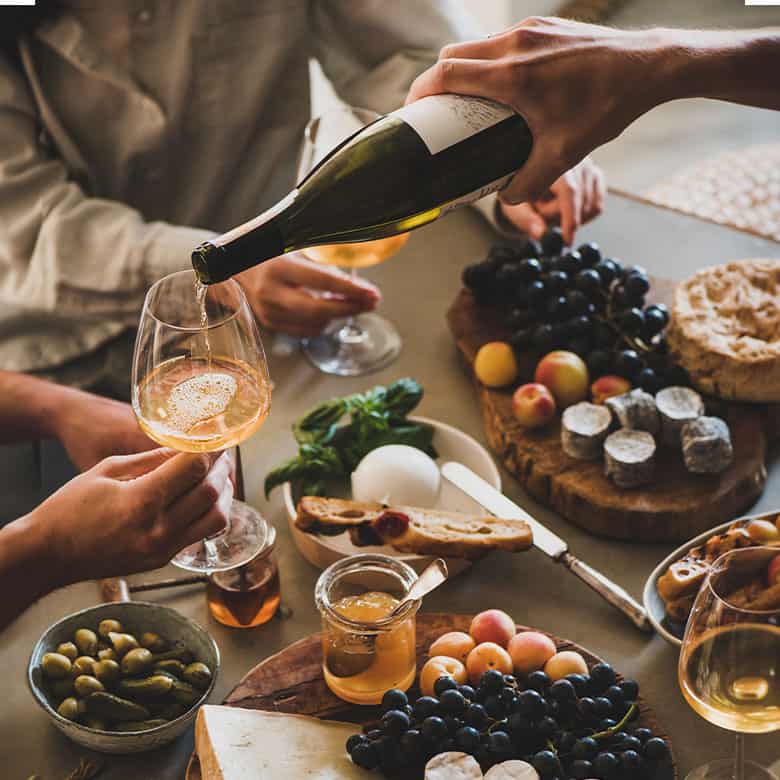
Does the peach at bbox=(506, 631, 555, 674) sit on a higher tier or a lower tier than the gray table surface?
higher

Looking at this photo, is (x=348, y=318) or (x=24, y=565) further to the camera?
(x=348, y=318)

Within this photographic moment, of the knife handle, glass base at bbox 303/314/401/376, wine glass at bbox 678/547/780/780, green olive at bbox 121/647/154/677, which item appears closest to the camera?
wine glass at bbox 678/547/780/780

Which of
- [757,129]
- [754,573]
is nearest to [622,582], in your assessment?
[754,573]

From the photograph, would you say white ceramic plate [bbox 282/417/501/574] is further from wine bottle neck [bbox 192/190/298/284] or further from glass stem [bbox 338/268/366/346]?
wine bottle neck [bbox 192/190/298/284]

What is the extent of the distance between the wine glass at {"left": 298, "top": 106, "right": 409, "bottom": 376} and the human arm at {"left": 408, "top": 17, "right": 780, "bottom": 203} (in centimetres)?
38

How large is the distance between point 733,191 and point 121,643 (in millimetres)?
1857

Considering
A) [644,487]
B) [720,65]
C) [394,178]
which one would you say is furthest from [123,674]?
[720,65]

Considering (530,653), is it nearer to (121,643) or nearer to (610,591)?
(610,591)

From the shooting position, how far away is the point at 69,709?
3.70ft

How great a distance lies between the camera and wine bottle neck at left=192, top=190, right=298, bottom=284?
40.4 inches

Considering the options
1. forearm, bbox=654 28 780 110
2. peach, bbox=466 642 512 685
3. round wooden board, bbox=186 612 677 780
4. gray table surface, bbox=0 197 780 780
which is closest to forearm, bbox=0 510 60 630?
gray table surface, bbox=0 197 780 780

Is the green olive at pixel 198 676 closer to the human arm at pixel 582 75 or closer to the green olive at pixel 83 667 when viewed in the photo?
the green olive at pixel 83 667

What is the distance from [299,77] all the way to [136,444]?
0.99 m

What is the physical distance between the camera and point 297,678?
120cm
